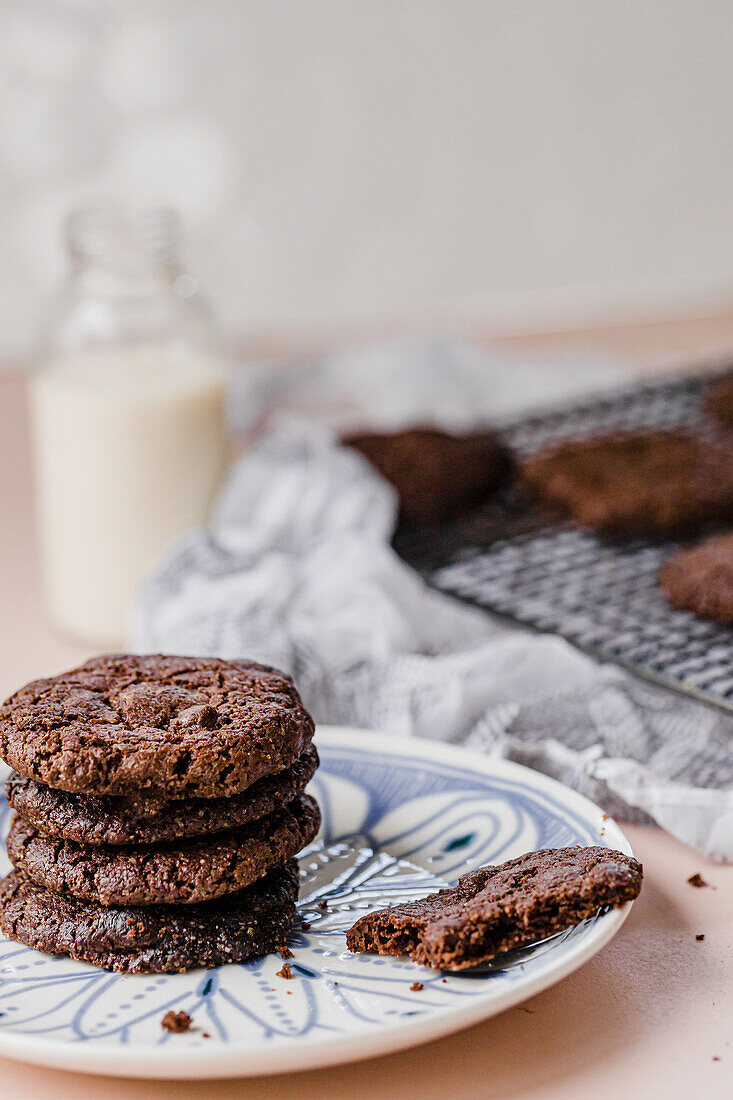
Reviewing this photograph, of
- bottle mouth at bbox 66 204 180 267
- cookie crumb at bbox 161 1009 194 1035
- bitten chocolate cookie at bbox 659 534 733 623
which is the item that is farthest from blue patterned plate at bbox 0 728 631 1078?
bottle mouth at bbox 66 204 180 267

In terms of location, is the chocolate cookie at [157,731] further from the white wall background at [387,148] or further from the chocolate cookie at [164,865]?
the white wall background at [387,148]

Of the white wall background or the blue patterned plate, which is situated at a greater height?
the white wall background

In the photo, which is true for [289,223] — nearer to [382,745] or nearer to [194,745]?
[382,745]

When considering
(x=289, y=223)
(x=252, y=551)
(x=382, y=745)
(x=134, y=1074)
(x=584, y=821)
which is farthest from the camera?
(x=289, y=223)

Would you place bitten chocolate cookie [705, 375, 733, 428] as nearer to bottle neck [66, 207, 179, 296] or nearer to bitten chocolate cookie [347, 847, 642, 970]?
bottle neck [66, 207, 179, 296]

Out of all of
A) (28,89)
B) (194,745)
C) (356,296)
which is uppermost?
(28,89)

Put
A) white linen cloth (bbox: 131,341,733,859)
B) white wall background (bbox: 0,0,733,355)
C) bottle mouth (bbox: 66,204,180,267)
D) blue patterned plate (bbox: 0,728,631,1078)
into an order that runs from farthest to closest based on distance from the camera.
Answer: white wall background (bbox: 0,0,733,355), bottle mouth (bbox: 66,204,180,267), white linen cloth (bbox: 131,341,733,859), blue patterned plate (bbox: 0,728,631,1078)

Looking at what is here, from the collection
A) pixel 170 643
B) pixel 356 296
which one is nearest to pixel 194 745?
pixel 170 643
